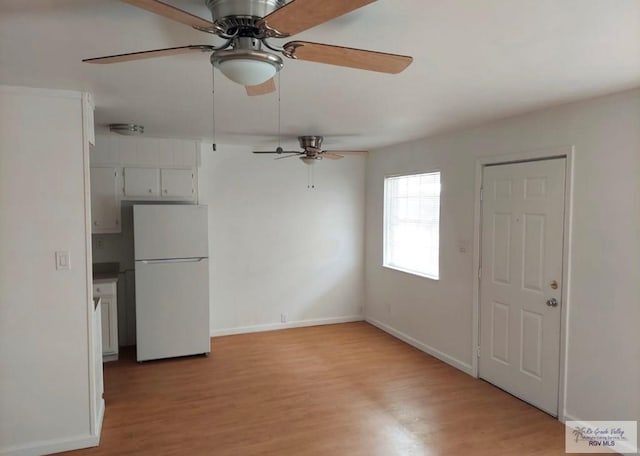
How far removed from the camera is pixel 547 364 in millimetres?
3273

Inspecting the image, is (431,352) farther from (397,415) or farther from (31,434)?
(31,434)

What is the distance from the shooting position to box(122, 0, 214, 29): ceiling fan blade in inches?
44.2

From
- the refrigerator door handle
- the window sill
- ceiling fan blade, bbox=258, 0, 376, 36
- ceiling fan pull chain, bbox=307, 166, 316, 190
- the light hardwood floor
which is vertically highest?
ceiling fan blade, bbox=258, 0, 376, 36

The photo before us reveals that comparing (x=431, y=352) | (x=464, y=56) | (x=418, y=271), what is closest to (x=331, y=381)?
(x=431, y=352)

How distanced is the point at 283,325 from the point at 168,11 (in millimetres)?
4842

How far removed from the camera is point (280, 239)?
5.56 m

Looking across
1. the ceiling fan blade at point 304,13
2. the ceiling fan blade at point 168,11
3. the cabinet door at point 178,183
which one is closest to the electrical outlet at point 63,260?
the cabinet door at point 178,183

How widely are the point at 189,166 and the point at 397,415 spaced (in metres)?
3.31

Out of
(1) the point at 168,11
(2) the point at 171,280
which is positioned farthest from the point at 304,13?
(2) the point at 171,280

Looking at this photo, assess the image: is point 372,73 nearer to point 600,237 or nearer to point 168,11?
point 168,11

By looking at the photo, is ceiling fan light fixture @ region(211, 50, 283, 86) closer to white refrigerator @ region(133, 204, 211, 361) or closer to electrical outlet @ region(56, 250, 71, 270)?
electrical outlet @ region(56, 250, 71, 270)

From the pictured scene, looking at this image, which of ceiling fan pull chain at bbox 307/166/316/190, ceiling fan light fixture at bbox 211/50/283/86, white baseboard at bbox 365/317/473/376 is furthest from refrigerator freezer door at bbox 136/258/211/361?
ceiling fan light fixture at bbox 211/50/283/86

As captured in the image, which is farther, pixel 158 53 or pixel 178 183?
pixel 178 183

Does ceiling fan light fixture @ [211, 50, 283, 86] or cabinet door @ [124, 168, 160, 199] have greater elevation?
ceiling fan light fixture @ [211, 50, 283, 86]
